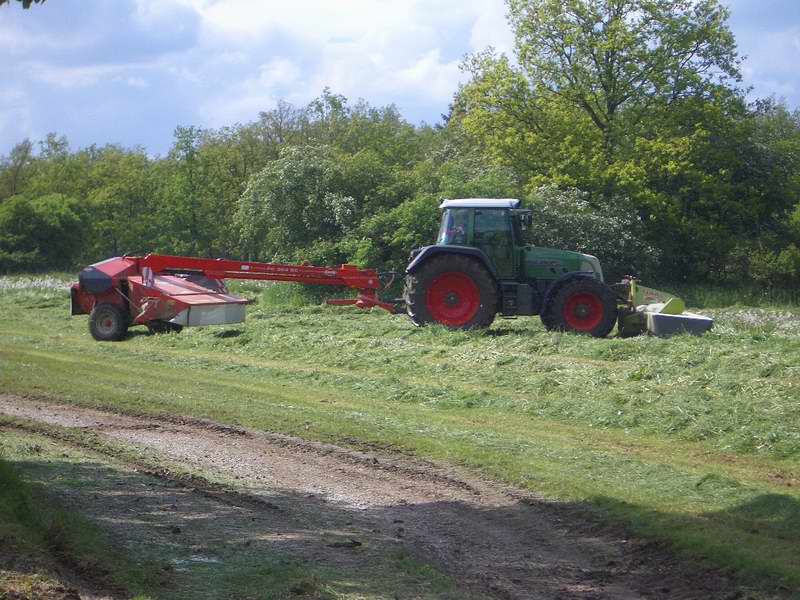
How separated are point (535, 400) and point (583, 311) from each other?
4.77m

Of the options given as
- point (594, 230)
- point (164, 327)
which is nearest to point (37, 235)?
point (164, 327)

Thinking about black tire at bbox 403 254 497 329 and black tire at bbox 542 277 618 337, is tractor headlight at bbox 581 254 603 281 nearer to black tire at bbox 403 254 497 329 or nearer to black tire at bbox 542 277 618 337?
black tire at bbox 542 277 618 337

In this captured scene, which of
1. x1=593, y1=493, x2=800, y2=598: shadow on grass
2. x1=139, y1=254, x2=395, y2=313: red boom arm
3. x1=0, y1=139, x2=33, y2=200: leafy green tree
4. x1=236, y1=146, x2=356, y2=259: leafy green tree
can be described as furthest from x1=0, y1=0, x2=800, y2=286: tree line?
x1=0, y1=139, x2=33, y2=200: leafy green tree

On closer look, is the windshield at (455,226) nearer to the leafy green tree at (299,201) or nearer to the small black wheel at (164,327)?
the small black wheel at (164,327)

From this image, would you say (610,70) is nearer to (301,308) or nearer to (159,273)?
(301,308)

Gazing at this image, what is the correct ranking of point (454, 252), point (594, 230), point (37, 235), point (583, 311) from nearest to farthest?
point (583, 311), point (454, 252), point (594, 230), point (37, 235)

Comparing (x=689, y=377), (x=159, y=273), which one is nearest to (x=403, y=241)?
(x=159, y=273)

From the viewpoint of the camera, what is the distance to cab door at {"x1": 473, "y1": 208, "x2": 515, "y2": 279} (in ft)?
62.3

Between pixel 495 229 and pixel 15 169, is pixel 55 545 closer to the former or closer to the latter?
pixel 495 229

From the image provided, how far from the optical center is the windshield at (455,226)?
753 inches

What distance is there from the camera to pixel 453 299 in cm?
1920

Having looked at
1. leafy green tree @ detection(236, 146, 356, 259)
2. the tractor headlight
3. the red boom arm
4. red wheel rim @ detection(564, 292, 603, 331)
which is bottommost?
red wheel rim @ detection(564, 292, 603, 331)

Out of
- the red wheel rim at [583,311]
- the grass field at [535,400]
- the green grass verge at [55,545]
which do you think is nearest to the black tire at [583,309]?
the red wheel rim at [583,311]

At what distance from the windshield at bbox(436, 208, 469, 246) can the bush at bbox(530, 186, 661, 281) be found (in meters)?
8.44
